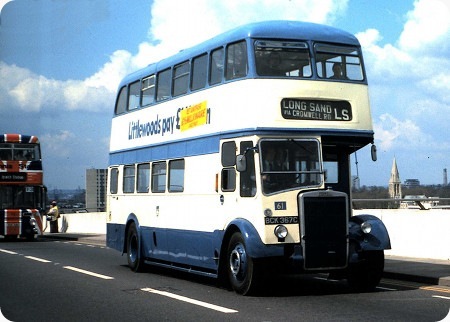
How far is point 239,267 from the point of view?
1241cm

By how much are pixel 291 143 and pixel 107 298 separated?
3720mm

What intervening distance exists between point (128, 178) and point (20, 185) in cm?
1576

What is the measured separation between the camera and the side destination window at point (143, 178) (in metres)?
17.3

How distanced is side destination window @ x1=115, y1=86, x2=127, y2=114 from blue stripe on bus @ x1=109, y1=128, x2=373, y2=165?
1.02 metres

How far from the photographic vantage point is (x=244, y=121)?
500 inches

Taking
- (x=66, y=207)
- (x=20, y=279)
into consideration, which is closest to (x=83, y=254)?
(x=20, y=279)

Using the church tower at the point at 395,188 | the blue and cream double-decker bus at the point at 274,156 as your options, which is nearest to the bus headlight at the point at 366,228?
the blue and cream double-decker bus at the point at 274,156

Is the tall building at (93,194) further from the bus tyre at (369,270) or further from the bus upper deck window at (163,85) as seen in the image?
the bus tyre at (369,270)

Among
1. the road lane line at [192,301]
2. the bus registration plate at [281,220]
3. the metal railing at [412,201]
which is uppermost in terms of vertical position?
the metal railing at [412,201]

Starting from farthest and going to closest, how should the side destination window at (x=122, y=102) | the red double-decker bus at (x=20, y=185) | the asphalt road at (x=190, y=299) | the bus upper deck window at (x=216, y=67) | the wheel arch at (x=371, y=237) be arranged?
the red double-decker bus at (x=20, y=185) → the side destination window at (x=122, y=102) → the bus upper deck window at (x=216, y=67) → the wheel arch at (x=371, y=237) → the asphalt road at (x=190, y=299)

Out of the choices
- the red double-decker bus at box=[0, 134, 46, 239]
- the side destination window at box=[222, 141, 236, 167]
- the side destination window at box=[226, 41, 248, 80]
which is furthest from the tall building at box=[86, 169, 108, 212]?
the side destination window at box=[226, 41, 248, 80]

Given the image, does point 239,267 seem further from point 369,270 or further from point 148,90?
point 148,90

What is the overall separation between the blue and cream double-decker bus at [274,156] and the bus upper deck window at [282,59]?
0.02 m

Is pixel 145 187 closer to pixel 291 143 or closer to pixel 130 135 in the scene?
pixel 130 135
